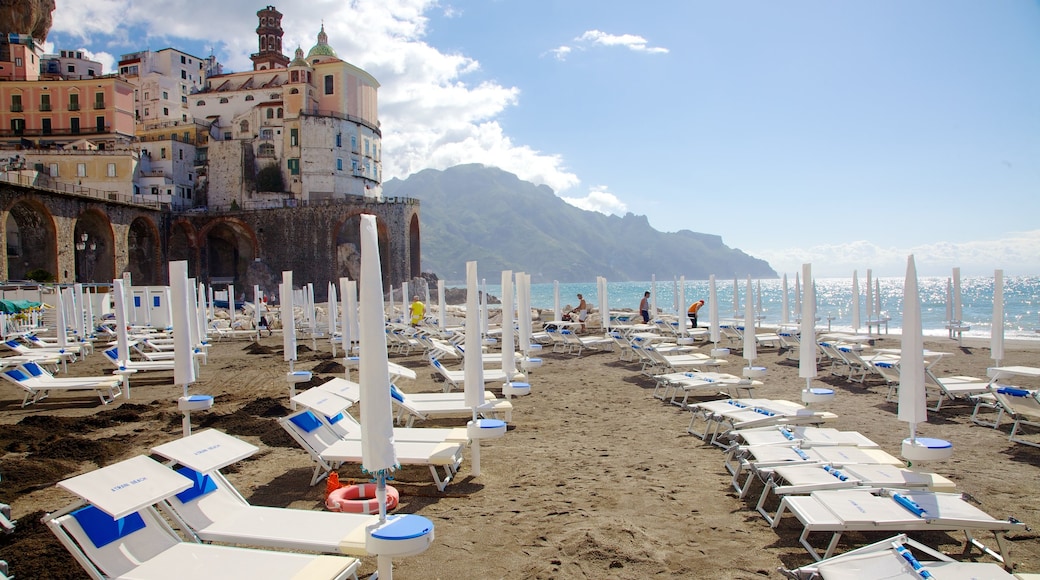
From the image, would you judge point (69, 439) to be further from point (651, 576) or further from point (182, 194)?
point (182, 194)

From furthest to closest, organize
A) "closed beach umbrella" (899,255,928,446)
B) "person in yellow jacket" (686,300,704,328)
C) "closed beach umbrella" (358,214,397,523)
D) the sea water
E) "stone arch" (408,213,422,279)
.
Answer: "stone arch" (408,213,422,279) → the sea water → "person in yellow jacket" (686,300,704,328) → "closed beach umbrella" (899,255,928,446) → "closed beach umbrella" (358,214,397,523)

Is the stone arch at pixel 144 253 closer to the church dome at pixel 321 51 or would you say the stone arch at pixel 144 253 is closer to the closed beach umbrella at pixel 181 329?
the church dome at pixel 321 51

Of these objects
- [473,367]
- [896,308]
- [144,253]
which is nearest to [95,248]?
[144,253]

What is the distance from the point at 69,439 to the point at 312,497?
3.62 meters

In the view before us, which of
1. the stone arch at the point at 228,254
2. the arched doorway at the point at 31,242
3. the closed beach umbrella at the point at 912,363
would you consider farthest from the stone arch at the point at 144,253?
the closed beach umbrella at the point at 912,363

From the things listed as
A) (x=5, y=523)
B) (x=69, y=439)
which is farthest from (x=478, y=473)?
(x=69, y=439)

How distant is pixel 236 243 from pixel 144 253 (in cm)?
681

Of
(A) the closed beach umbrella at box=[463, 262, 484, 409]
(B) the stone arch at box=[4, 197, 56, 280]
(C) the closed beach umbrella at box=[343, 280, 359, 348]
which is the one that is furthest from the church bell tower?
(A) the closed beach umbrella at box=[463, 262, 484, 409]

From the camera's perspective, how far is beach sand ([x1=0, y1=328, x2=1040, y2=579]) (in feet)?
12.9

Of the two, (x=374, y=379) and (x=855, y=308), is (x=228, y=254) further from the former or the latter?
(x=374, y=379)

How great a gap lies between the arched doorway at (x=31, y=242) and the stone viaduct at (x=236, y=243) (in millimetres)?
76

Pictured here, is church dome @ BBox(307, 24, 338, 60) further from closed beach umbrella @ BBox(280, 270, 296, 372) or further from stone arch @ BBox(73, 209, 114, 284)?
closed beach umbrella @ BBox(280, 270, 296, 372)

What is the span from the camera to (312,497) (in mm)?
5172

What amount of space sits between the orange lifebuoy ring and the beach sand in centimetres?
17
